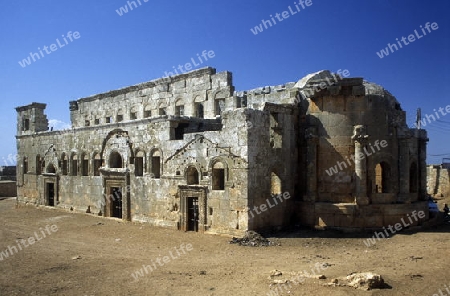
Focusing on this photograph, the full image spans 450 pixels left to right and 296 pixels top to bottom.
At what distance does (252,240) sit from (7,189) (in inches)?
1179

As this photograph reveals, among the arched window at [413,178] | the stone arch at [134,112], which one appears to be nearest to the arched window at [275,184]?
the arched window at [413,178]

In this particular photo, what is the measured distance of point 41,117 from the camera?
27453mm

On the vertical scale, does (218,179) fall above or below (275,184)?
above

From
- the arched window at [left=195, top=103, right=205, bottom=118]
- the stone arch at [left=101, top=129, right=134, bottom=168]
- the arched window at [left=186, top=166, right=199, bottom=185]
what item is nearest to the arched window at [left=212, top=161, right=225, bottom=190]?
the arched window at [left=186, top=166, right=199, bottom=185]

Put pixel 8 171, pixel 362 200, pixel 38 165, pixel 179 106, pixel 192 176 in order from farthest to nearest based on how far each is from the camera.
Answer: pixel 8 171, pixel 38 165, pixel 179 106, pixel 192 176, pixel 362 200

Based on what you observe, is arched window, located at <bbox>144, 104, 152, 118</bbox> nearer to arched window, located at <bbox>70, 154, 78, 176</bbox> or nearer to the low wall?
arched window, located at <bbox>70, 154, 78, 176</bbox>

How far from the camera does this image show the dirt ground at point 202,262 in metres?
9.11

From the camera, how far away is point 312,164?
1585cm

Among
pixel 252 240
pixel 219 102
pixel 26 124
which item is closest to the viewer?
pixel 252 240

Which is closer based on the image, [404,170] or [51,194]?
[404,170]

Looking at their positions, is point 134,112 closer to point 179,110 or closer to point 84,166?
point 179,110

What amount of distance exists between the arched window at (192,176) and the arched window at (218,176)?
48.7 inches

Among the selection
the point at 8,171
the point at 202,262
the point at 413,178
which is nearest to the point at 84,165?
the point at 202,262

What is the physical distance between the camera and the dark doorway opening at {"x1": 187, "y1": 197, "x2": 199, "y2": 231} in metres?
16.2
